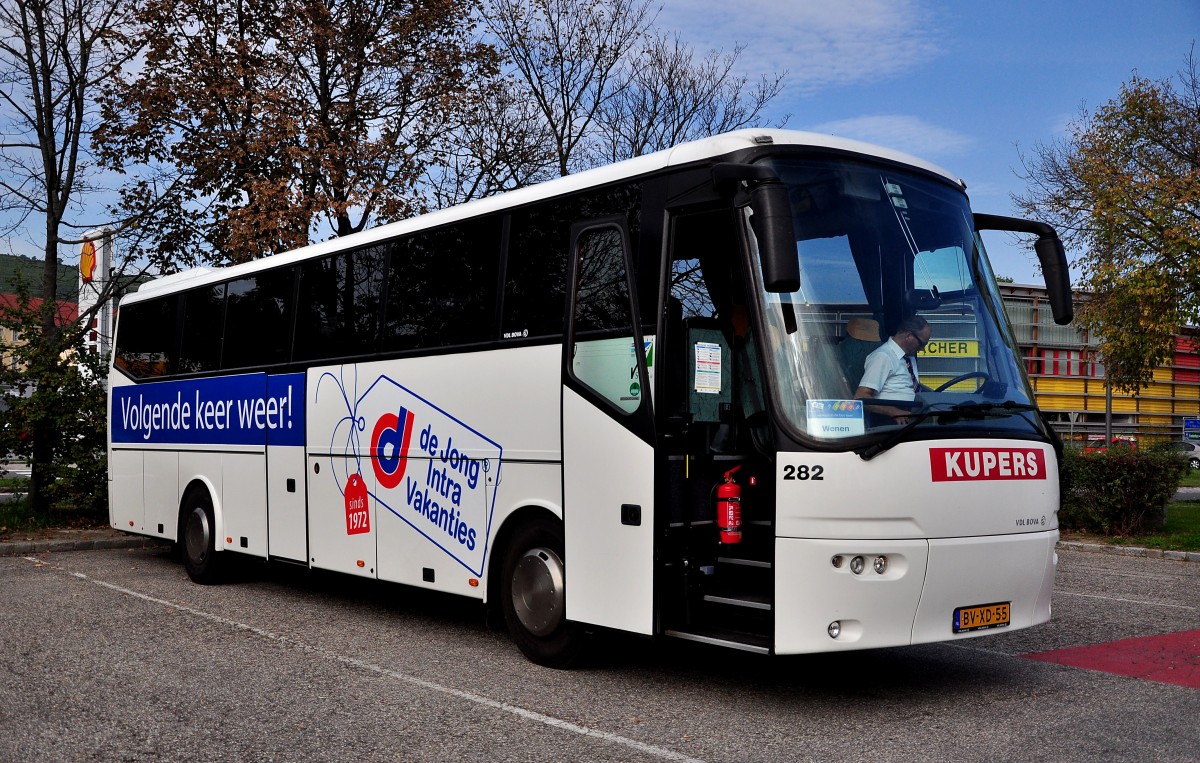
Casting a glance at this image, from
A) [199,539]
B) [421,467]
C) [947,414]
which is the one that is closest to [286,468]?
[199,539]

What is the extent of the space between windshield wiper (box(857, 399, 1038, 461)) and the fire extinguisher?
0.90 metres

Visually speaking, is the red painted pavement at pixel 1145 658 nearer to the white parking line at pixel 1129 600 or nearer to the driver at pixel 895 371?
the white parking line at pixel 1129 600

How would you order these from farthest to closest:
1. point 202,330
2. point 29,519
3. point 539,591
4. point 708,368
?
point 29,519 → point 202,330 → point 539,591 → point 708,368

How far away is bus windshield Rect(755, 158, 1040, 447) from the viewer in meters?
6.55

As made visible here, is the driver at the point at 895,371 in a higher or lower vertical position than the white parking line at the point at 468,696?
higher

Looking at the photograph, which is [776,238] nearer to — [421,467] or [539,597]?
[539,597]

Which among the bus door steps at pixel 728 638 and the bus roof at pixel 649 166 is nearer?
the bus door steps at pixel 728 638

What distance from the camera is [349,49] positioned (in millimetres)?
18859

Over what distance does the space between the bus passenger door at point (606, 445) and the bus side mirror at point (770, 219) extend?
1101mm

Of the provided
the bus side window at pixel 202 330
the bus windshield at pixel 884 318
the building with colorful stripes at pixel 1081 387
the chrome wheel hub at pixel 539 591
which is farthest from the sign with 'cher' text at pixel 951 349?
the building with colorful stripes at pixel 1081 387

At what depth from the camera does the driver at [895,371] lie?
6.57 metres

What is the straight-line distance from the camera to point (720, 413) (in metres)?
7.27

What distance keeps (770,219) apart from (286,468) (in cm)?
681

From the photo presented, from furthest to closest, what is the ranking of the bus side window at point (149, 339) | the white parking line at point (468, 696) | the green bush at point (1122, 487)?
the green bush at point (1122, 487) < the bus side window at point (149, 339) < the white parking line at point (468, 696)
